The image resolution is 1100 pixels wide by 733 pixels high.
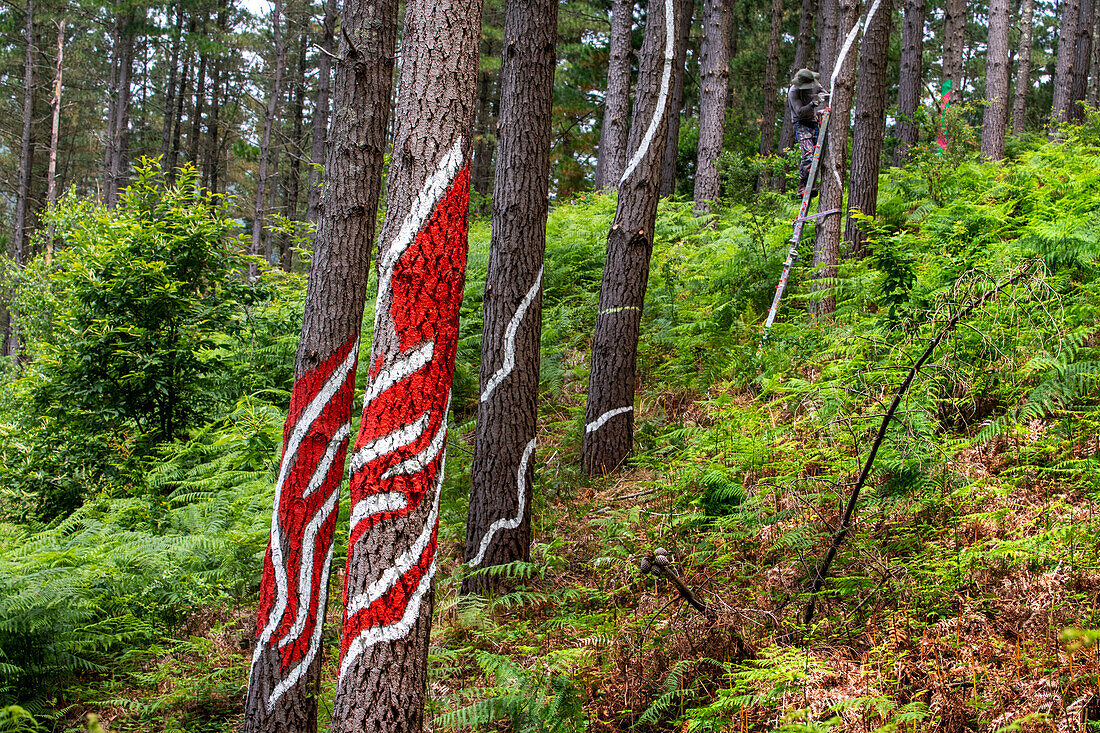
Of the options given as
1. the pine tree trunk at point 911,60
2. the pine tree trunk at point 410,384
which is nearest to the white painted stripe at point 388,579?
the pine tree trunk at point 410,384

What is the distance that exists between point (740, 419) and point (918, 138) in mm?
9972

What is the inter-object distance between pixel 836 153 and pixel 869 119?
0.43m

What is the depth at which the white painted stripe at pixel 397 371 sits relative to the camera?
3.21 meters

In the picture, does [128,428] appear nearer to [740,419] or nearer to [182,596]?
[182,596]

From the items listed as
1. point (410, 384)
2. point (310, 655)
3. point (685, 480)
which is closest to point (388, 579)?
point (410, 384)

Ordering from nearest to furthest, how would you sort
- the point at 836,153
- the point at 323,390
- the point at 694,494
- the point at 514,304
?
1. the point at 323,390
2. the point at 694,494
3. the point at 514,304
4. the point at 836,153

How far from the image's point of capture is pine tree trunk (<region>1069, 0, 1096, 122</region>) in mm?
16094

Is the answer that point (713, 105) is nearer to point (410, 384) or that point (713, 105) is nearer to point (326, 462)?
point (326, 462)

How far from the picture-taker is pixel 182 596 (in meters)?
5.62

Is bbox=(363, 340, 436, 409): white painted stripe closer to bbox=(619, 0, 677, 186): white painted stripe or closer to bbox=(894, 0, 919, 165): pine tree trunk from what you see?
bbox=(619, 0, 677, 186): white painted stripe

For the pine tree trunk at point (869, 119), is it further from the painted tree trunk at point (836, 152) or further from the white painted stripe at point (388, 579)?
the white painted stripe at point (388, 579)

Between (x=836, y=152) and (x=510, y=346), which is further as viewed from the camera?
(x=836, y=152)

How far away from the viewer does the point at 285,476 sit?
4453 millimetres

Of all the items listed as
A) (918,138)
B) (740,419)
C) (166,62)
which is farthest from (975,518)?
(166,62)
